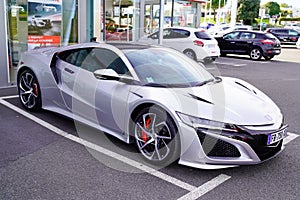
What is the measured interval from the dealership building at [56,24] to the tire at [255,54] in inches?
235

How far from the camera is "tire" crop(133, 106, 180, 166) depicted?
3373 mm

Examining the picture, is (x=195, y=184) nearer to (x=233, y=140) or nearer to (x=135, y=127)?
(x=233, y=140)

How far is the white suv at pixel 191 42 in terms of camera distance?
12.7 metres

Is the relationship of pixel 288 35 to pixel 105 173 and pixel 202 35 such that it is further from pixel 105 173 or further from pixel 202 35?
pixel 105 173

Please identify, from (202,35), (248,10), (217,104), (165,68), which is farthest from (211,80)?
(248,10)

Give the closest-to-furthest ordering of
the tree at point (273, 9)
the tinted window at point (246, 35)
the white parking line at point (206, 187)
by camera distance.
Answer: the white parking line at point (206, 187), the tinted window at point (246, 35), the tree at point (273, 9)

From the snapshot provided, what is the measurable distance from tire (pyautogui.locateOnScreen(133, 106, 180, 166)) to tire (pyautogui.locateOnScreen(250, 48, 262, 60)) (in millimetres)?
13226

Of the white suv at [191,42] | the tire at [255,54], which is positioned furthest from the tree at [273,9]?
the white suv at [191,42]

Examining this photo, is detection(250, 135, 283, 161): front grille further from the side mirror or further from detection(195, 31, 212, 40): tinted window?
detection(195, 31, 212, 40): tinted window

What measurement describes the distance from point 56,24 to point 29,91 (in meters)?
3.89

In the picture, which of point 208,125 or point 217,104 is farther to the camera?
point 217,104

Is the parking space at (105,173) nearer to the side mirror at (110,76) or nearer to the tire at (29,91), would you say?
the tire at (29,91)

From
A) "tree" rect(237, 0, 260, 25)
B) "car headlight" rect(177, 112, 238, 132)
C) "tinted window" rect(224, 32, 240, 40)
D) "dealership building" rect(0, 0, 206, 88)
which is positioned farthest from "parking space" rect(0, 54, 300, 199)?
"tree" rect(237, 0, 260, 25)

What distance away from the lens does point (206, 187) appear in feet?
10.4
